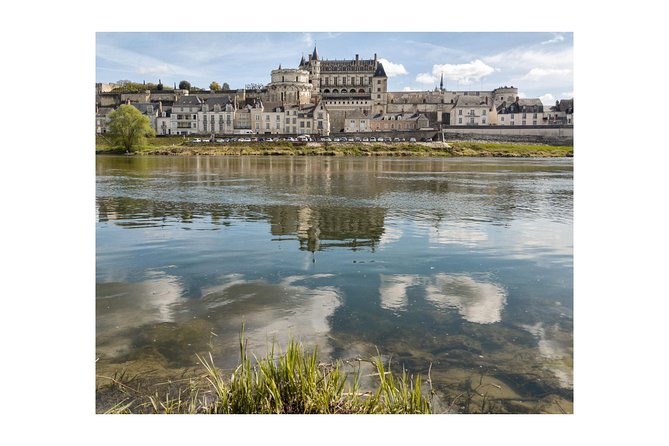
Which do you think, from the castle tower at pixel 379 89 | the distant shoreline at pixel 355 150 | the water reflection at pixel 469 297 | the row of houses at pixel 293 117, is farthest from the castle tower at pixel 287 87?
the water reflection at pixel 469 297

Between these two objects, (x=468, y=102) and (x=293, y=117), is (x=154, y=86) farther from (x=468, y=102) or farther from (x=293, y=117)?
(x=468, y=102)

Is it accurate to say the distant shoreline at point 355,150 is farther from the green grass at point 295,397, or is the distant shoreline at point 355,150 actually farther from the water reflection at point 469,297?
the green grass at point 295,397

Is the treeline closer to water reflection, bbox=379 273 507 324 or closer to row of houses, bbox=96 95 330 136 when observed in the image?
row of houses, bbox=96 95 330 136

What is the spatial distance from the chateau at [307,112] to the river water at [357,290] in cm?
6322

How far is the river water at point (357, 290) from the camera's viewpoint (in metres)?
4.70

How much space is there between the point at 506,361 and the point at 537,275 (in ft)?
9.93

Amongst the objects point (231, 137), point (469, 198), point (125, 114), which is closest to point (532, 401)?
point (469, 198)

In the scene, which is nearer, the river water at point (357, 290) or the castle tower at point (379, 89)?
the river water at point (357, 290)

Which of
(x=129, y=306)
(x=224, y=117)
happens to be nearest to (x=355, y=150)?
(x=224, y=117)

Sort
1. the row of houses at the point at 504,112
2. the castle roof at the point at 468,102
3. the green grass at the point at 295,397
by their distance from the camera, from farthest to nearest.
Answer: the castle roof at the point at 468,102
the row of houses at the point at 504,112
the green grass at the point at 295,397

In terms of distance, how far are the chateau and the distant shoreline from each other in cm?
1427

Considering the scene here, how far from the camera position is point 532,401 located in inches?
160

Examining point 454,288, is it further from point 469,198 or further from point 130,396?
point 469,198

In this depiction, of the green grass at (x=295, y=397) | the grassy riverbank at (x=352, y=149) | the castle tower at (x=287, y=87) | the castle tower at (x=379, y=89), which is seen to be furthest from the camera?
the castle tower at (x=379, y=89)
